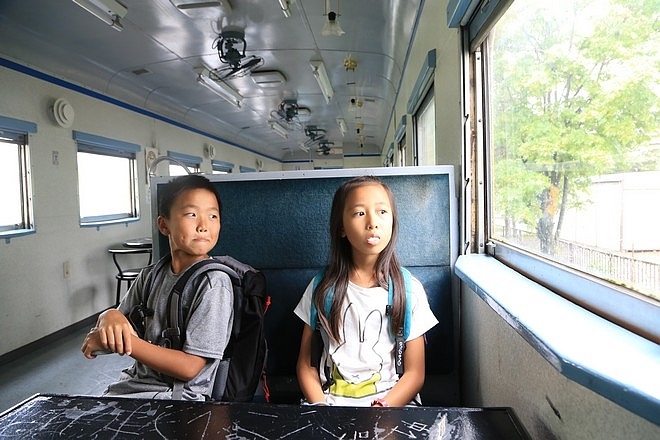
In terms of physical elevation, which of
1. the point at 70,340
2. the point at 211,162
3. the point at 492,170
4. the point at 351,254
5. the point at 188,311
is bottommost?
the point at 70,340

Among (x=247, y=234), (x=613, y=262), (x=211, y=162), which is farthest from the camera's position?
(x=211, y=162)

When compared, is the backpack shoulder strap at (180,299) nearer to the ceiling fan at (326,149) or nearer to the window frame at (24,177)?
the window frame at (24,177)

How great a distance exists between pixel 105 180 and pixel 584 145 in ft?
16.6

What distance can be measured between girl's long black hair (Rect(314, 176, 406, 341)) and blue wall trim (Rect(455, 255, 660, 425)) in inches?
10.8

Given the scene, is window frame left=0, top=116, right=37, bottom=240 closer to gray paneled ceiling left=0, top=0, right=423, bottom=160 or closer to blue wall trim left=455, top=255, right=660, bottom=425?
gray paneled ceiling left=0, top=0, right=423, bottom=160

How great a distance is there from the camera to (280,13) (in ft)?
10.5

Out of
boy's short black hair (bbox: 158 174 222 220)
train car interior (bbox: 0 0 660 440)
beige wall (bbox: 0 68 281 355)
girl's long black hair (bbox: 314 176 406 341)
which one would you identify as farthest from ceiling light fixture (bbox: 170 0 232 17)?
girl's long black hair (bbox: 314 176 406 341)

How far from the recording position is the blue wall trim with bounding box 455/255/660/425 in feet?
1.66

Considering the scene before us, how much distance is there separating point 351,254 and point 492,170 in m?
0.67

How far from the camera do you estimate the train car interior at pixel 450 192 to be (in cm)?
69

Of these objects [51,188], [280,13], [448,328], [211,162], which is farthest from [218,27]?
[211,162]

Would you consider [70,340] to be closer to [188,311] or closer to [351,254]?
[188,311]

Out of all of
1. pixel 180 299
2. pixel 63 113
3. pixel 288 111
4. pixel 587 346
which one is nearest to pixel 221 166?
pixel 288 111

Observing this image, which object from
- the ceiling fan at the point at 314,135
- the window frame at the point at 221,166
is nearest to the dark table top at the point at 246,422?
the window frame at the point at 221,166
